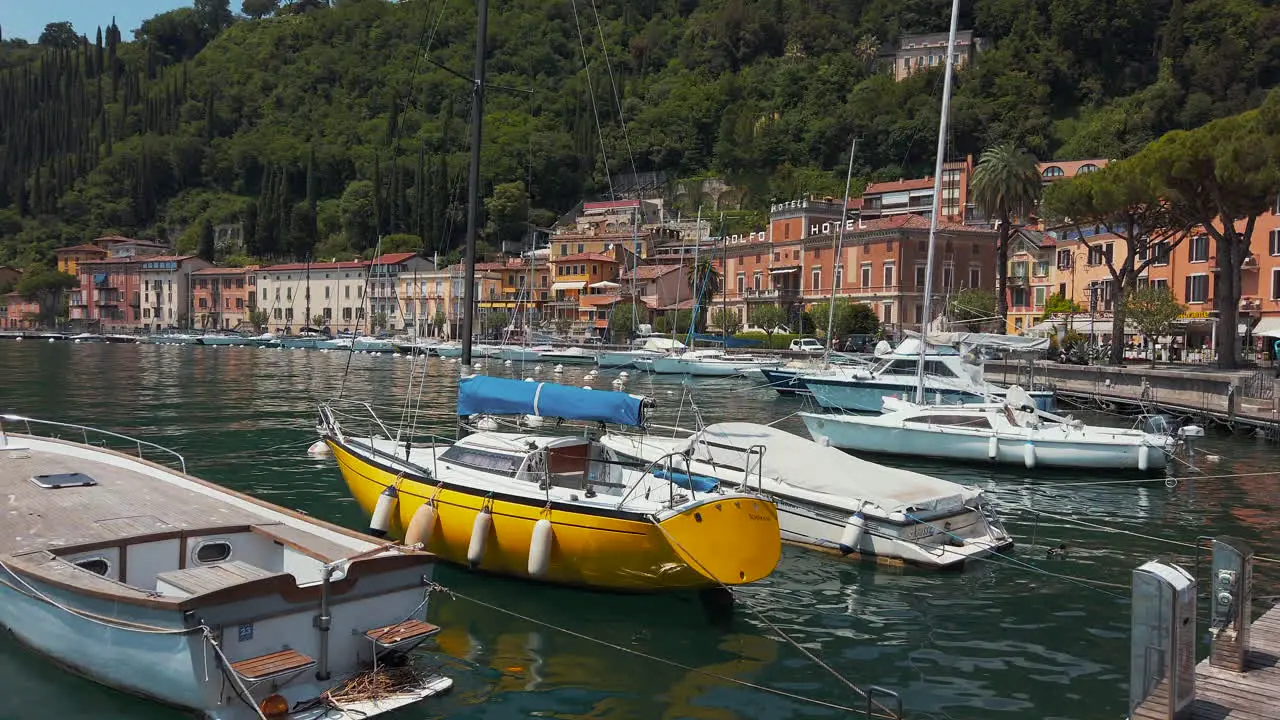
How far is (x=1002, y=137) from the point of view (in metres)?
116

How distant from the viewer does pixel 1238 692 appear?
27.7 feet

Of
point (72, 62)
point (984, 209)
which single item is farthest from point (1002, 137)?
point (72, 62)

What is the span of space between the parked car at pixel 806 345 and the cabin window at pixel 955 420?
134 ft

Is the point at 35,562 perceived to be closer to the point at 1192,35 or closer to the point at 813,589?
the point at 813,589

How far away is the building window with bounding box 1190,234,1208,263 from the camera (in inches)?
2196

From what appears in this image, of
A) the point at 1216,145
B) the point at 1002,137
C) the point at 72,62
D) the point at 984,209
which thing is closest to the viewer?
the point at 1216,145

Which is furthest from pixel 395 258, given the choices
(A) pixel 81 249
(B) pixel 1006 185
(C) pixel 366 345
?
(B) pixel 1006 185

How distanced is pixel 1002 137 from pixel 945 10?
37450 mm

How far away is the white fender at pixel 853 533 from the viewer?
623 inches

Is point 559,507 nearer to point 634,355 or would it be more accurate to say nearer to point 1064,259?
point 634,355

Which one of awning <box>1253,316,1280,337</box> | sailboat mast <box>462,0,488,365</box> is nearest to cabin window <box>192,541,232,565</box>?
sailboat mast <box>462,0,488,365</box>

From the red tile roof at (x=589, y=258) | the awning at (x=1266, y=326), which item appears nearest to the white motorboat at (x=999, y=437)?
the awning at (x=1266, y=326)

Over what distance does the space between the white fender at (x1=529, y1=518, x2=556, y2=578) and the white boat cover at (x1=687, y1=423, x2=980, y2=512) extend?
346 centimetres

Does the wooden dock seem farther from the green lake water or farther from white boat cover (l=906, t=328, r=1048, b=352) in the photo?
white boat cover (l=906, t=328, r=1048, b=352)
